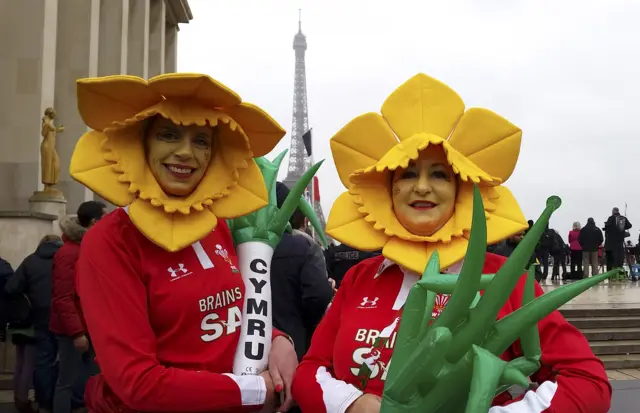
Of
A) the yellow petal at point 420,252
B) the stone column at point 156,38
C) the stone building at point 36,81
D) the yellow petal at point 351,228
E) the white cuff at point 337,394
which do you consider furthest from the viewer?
the stone column at point 156,38

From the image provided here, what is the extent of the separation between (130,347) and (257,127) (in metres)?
0.93

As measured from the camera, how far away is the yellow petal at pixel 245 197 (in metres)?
2.19

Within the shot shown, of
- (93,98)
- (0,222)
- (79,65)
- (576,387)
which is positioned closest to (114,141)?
(93,98)

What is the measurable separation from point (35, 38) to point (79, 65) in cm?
327

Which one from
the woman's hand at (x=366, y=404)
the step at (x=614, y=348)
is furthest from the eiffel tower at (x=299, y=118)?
the woman's hand at (x=366, y=404)

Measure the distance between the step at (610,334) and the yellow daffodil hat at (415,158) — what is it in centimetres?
697

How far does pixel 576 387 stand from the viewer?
1.71 m

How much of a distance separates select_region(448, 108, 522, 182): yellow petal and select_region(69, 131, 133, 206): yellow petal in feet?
3.89

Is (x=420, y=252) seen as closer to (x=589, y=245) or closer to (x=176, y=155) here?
(x=176, y=155)

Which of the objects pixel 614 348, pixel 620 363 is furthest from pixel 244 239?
pixel 614 348

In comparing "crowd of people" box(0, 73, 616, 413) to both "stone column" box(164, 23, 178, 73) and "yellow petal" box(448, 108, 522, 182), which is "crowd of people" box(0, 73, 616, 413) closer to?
"yellow petal" box(448, 108, 522, 182)

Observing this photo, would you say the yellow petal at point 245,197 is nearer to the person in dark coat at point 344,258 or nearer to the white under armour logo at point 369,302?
the white under armour logo at point 369,302

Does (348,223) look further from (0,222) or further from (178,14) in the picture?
(178,14)

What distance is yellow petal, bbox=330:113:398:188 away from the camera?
7.36 ft
